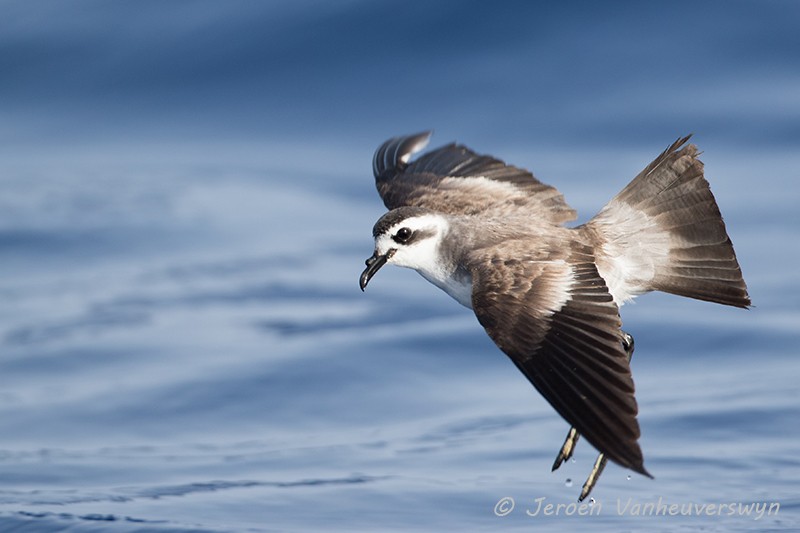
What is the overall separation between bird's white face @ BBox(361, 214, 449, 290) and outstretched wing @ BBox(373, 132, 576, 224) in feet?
2.97

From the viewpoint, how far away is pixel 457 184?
973 cm

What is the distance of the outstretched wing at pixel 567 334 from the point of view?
663 centimetres

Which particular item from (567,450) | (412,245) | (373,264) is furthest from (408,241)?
(567,450)

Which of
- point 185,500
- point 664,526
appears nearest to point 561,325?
point 664,526

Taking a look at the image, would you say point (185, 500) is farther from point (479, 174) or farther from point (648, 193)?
point (648, 193)

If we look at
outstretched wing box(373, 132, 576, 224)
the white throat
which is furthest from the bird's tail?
the white throat

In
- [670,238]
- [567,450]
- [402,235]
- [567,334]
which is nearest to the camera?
[567,334]

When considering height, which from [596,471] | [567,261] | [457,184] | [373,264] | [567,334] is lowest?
[596,471]

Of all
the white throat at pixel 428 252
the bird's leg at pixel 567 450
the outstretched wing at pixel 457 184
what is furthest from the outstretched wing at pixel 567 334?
the outstretched wing at pixel 457 184

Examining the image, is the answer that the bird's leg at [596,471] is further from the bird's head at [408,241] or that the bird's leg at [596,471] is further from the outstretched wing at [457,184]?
the bird's head at [408,241]

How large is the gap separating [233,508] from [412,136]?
298 centimetres

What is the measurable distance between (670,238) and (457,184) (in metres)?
1.79

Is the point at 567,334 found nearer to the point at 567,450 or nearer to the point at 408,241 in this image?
the point at 567,450

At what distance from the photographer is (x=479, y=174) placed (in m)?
9.88
